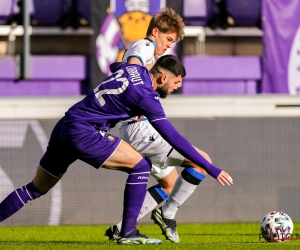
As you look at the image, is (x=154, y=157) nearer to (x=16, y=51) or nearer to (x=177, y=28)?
(x=177, y=28)

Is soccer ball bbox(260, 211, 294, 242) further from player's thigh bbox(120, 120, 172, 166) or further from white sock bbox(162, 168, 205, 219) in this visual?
player's thigh bbox(120, 120, 172, 166)

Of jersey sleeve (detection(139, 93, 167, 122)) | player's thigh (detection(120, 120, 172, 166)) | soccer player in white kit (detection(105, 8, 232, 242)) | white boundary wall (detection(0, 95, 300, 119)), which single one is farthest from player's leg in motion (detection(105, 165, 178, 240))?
white boundary wall (detection(0, 95, 300, 119))

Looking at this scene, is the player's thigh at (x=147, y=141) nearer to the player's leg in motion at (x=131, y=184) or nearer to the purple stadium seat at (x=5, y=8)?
the player's leg in motion at (x=131, y=184)

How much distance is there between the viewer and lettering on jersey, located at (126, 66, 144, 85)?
8.18 metres

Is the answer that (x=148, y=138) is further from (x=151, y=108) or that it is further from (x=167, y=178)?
(x=151, y=108)

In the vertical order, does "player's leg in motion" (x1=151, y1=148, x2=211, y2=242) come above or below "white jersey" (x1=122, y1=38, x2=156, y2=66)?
below

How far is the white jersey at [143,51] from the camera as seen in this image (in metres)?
9.14

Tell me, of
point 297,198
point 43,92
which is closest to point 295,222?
point 297,198

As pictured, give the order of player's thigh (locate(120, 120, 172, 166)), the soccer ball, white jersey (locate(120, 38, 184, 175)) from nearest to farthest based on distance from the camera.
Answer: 1. the soccer ball
2. white jersey (locate(120, 38, 184, 175))
3. player's thigh (locate(120, 120, 172, 166))

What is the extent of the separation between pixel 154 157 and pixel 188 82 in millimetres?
7256

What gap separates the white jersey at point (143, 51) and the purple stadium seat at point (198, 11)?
775 cm

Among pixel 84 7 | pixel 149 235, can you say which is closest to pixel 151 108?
pixel 149 235

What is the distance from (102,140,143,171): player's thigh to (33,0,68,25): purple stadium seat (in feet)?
30.6

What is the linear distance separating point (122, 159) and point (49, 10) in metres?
9.54
